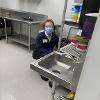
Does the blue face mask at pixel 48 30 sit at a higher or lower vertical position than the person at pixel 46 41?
higher

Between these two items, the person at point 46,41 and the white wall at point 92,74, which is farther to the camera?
the person at point 46,41

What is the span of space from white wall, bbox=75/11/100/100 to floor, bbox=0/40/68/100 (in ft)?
4.40

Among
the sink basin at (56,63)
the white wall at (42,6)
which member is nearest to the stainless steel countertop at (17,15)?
the white wall at (42,6)

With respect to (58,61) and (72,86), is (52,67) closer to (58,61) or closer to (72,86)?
(58,61)

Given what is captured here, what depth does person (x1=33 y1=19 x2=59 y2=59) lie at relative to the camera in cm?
236

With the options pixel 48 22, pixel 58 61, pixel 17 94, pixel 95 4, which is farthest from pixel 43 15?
pixel 95 4

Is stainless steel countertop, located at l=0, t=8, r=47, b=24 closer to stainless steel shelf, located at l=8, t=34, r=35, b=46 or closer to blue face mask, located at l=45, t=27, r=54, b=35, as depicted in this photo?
stainless steel shelf, located at l=8, t=34, r=35, b=46

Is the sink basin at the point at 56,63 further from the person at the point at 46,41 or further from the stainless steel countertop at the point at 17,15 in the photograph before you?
the stainless steel countertop at the point at 17,15

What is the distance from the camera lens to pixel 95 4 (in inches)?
32.6

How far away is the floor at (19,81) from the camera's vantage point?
73.5 inches

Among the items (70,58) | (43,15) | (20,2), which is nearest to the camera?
(70,58)

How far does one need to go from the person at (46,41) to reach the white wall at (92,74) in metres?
1.71

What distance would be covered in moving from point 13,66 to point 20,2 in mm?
1811

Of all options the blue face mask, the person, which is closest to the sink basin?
the person
